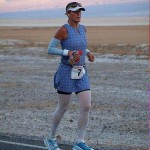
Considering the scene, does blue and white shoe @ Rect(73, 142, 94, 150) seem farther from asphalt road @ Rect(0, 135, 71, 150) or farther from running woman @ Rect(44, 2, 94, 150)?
asphalt road @ Rect(0, 135, 71, 150)

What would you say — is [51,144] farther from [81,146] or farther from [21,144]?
[21,144]

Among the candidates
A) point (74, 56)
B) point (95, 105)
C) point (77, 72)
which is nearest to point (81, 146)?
point (77, 72)

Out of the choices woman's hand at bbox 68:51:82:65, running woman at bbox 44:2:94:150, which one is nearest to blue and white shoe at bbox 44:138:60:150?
running woman at bbox 44:2:94:150

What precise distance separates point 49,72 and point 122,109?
27.4 ft

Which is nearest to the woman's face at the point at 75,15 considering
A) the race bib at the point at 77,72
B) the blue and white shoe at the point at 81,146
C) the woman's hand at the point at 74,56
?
the woman's hand at the point at 74,56

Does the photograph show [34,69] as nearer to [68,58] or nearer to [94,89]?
[94,89]

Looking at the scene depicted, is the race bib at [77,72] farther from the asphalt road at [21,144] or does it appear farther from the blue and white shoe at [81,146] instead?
the asphalt road at [21,144]

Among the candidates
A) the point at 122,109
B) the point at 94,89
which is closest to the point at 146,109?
the point at 122,109

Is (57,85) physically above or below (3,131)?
above

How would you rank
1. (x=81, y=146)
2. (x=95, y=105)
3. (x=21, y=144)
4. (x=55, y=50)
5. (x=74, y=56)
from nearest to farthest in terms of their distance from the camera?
1. (x=74, y=56)
2. (x=55, y=50)
3. (x=81, y=146)
4. (x=21, y=144)
5. (x=95, y=105)

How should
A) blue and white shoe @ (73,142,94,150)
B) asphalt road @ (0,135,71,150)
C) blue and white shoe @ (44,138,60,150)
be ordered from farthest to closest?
asphalt road @ (0,135,71,150)
blue and white shoe @ (44,138,60,150)
blue and white shoe @ (73,142,94,150)

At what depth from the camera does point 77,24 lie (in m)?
6.16

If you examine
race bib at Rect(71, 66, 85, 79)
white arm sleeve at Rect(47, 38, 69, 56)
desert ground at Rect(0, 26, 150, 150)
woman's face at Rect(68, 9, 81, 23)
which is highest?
woman's face at Rect(68, 9, 81, 23)

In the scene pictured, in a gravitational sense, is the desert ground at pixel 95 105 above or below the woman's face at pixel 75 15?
below
